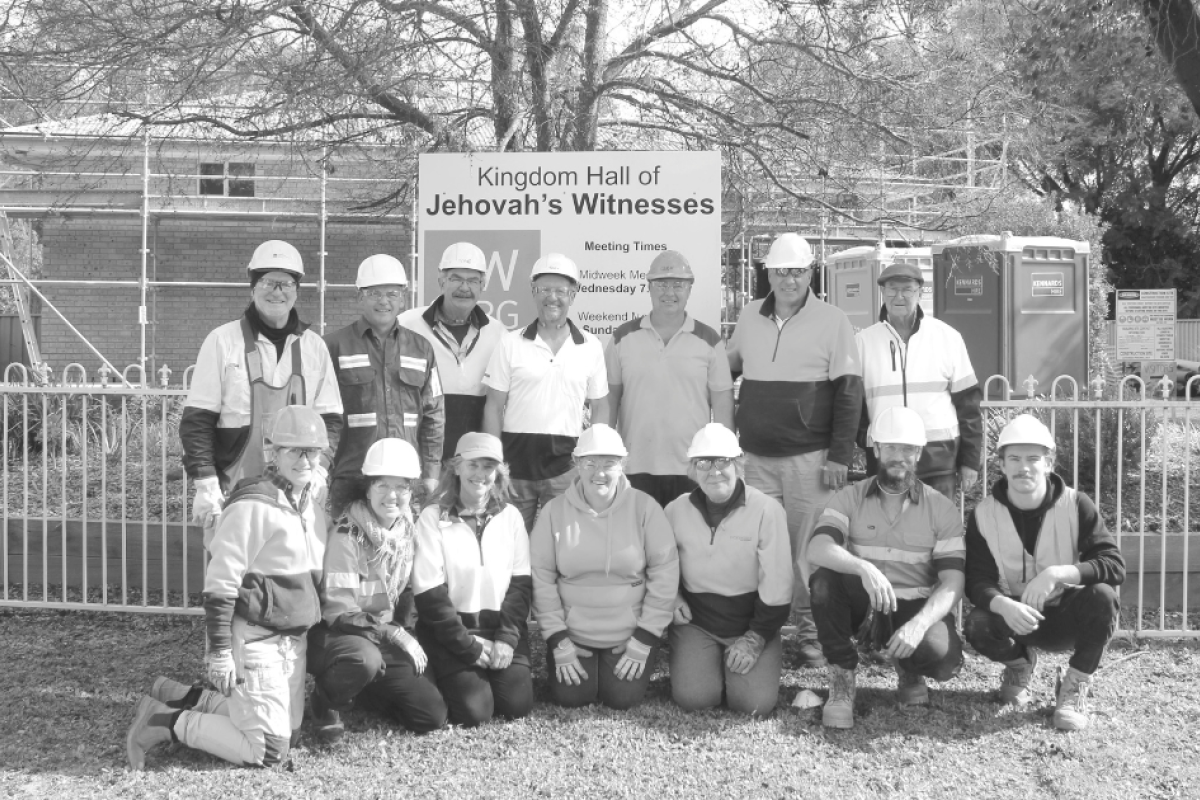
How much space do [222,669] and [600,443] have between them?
1.71m

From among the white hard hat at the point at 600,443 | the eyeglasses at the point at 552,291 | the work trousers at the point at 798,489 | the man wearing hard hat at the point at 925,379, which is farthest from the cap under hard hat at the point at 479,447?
the man wearing hard hat at the point at 925,379

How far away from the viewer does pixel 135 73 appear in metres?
6.19

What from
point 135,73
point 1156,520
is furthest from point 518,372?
point 1156,520

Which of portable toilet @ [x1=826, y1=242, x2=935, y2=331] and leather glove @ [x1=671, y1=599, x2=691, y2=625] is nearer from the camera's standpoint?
leather glove @ [x1=671, y1=599, x2=691, y2=625]

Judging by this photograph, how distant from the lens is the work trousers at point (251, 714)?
416 centimetres

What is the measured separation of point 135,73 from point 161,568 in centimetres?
280

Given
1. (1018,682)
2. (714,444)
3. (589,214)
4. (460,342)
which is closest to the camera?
(714,444)

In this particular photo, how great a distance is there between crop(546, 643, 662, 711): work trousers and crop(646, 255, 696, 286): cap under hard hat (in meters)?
1.69

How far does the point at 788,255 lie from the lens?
17.1 ft

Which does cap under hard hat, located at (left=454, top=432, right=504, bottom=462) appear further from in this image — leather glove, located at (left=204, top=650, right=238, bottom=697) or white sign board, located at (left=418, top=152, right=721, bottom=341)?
white sign board, located at (left=418, top=152, right=721, bottom=341)

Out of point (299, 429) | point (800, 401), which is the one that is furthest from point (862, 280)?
point (299, 429)

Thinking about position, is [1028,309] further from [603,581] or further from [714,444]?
[603,581]

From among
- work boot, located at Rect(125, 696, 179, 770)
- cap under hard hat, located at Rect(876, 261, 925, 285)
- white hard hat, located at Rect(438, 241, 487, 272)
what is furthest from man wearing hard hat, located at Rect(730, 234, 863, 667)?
work boot, located at Rect(125, 696, 179, 770)

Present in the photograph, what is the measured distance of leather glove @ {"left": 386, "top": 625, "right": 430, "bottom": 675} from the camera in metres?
4.47
